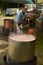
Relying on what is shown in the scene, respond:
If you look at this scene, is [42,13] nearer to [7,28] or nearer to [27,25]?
[27,25]

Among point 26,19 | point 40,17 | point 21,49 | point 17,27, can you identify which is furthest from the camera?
point 40,17

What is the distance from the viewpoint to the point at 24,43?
84 centimetres

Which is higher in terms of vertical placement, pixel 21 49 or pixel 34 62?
pixel 21 49

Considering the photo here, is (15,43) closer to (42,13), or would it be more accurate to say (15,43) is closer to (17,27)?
(17,27)

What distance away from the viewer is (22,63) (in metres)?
0.86

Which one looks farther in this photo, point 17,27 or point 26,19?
point 26,19

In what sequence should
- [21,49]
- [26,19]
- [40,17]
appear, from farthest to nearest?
1. [40,17]
2. [26,19]
3. [21,49]

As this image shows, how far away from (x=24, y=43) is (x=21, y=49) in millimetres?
40

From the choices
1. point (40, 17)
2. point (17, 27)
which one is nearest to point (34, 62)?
point (17, 27)

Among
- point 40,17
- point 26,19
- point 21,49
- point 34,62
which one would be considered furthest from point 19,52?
point 40,17

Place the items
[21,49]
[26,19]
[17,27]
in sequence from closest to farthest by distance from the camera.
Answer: [21,49] < [17,27] < [26,19]

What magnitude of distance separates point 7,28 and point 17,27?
0.25 meters

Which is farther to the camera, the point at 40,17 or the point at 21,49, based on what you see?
the point at 40,17

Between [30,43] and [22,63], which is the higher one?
[30,43]
